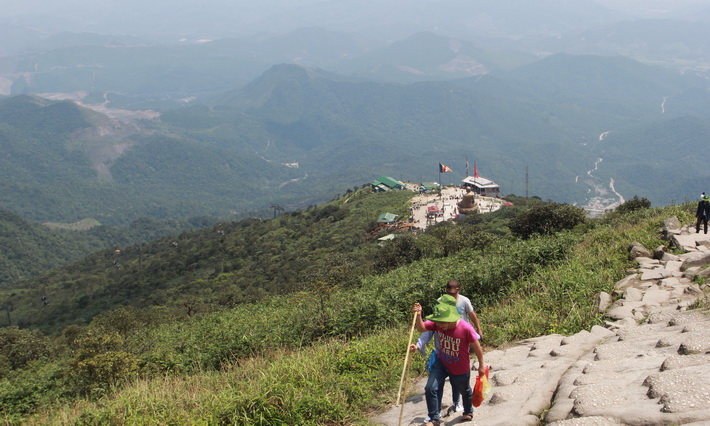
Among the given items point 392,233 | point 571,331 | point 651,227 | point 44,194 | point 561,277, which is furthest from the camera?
point 44,194

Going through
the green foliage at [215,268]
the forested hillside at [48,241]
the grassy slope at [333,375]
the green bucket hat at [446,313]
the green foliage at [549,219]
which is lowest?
the forested hillside at [48,241]

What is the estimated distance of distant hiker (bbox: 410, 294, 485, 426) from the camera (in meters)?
6.88

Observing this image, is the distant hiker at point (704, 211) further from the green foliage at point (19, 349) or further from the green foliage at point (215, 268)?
the green foliage at point (215, 268)

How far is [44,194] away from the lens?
196250 millimetres

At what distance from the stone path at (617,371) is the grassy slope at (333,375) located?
56 cm

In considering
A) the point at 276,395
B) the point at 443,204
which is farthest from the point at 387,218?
the point at 276,395

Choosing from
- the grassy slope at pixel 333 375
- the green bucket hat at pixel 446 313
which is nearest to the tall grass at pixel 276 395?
the grassy slope at pixel 333 375

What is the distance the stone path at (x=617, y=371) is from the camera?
5.82m

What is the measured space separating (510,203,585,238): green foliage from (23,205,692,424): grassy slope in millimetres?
12431

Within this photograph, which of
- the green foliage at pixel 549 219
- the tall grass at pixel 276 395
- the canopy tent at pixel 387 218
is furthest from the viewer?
the canopy tent at pixel 387 218

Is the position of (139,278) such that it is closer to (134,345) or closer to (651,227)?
(134,345)

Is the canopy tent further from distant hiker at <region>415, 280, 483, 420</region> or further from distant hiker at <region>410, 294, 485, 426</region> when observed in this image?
distant hiker at <region>410, 294, 485, 426</region>

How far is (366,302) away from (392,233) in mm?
42500

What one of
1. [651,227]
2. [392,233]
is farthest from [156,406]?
[392,233]
